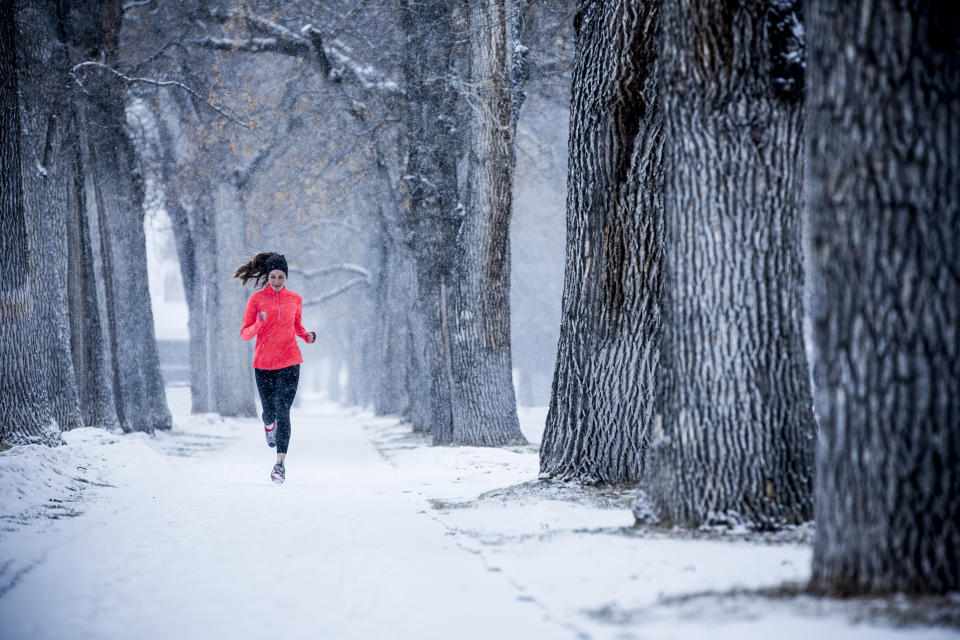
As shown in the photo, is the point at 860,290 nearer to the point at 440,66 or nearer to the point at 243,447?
the point at 440,66

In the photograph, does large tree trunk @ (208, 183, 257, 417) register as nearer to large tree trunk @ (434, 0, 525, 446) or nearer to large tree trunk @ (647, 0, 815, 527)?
large tree trunk @ (434, 0, 525, 446)

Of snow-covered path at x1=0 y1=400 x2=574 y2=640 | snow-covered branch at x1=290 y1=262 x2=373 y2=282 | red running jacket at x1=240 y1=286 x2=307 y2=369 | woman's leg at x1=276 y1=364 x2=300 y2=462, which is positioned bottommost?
snow-covered path at x1=0 y1=400 x2=574 y2=640

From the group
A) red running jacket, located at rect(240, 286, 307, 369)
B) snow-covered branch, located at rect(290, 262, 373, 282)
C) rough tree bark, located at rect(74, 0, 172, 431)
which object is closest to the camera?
red running jacket, located at rect(240, 286, 307, 369)

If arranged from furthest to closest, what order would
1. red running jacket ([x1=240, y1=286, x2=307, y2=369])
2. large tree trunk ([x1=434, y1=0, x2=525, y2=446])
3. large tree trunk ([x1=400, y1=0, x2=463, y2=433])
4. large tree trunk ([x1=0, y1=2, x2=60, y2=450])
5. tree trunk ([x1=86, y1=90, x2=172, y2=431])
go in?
tree trunk ([x1=86, y1=90, x2=172, y2=431])
large tree trunk ([x1=400, y1=0, x2=463, y2=433])
large tree trunk ([x1=434, y1=0, x2=525, y2=446])
large tree trunk ([x1=0, y1=2, x2=60, y2=450])
red running jacket ([x1=240, y1=286, x2=307, y2=369])

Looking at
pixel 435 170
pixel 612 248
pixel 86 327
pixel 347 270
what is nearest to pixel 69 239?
pixel 86 327

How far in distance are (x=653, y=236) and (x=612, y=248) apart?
33cm

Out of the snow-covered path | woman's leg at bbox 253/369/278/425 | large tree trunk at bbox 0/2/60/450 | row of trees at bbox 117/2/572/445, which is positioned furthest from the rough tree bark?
the snow-covered path

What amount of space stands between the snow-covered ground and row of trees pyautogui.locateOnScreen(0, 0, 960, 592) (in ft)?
1.60

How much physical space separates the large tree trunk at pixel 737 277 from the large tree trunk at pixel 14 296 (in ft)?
25.4

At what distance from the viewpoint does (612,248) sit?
7402 mm

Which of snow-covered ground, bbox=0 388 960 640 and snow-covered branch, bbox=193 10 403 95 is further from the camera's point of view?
snow-covered branch, bbox=193 10 403 95

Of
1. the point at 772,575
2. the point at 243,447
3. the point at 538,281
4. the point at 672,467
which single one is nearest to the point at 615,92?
the point at 672,467

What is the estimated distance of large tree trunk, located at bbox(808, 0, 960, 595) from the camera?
Answer: 3.58 metres

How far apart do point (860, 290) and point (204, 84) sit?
16.4 m
